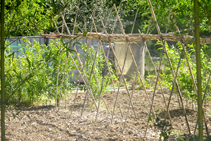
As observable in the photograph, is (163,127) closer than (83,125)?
Yes

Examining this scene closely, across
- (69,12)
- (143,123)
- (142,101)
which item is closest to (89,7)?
(69,12)

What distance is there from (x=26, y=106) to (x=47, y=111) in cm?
80

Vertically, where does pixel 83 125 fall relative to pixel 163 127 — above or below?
below

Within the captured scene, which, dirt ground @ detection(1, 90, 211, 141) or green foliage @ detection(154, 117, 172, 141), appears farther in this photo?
dirt ground @ detection(1, 90, 211, 141)

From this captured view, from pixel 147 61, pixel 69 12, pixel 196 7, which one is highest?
pixel 69 12

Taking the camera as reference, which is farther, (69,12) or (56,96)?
(69,12)

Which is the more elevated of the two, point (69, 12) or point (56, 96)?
point (69, 12)

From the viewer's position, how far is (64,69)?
528 cm

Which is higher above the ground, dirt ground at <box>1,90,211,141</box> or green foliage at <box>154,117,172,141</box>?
green foliage at <box>154,117,172,141</box>

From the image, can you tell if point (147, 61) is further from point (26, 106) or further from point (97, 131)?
point (97, 131)

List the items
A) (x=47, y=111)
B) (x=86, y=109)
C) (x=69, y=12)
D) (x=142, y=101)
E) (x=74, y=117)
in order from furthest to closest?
1. (x=69, y=12)
2. (x=142, y=101)
3. (x=86, y=109)
4. (x=47, y=111)
5. (x=74, y=117)

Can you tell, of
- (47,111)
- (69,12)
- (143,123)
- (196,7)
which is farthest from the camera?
(69,12)

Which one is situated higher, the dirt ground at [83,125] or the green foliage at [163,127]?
the green foliage at [163,127]

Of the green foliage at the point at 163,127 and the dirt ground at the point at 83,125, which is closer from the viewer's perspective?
the green foliage at the point at 163,127
